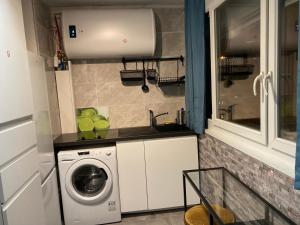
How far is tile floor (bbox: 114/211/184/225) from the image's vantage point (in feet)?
7.91

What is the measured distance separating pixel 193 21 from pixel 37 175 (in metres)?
1.95

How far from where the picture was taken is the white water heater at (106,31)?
251 centimetres

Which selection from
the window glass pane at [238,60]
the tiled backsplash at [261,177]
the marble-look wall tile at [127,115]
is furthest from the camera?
the marble-look wall tile at [127,115]

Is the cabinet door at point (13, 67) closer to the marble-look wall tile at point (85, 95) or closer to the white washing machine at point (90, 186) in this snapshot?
the white washing machine at point (90, 186)

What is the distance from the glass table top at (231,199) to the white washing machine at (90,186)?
3.03 feet

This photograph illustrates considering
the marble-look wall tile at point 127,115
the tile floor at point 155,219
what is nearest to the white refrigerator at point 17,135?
the tile floor at point 155,219

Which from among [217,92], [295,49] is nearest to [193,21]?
[217,92]

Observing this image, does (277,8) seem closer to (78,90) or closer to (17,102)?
(17,102)

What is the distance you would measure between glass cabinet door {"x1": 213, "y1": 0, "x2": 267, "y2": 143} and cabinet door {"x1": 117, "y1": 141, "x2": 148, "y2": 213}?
0.90 meters

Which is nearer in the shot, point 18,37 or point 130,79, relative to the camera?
point 18,37

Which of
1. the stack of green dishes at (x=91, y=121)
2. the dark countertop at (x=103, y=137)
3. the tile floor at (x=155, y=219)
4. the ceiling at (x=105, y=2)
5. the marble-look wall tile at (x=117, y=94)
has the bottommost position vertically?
the tile floor at (x=155, y=219)

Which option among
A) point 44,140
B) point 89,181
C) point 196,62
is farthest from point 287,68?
point 89,181

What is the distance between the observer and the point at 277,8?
1.36 metres

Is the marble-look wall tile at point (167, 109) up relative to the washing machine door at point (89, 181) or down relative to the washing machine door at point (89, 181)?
up
